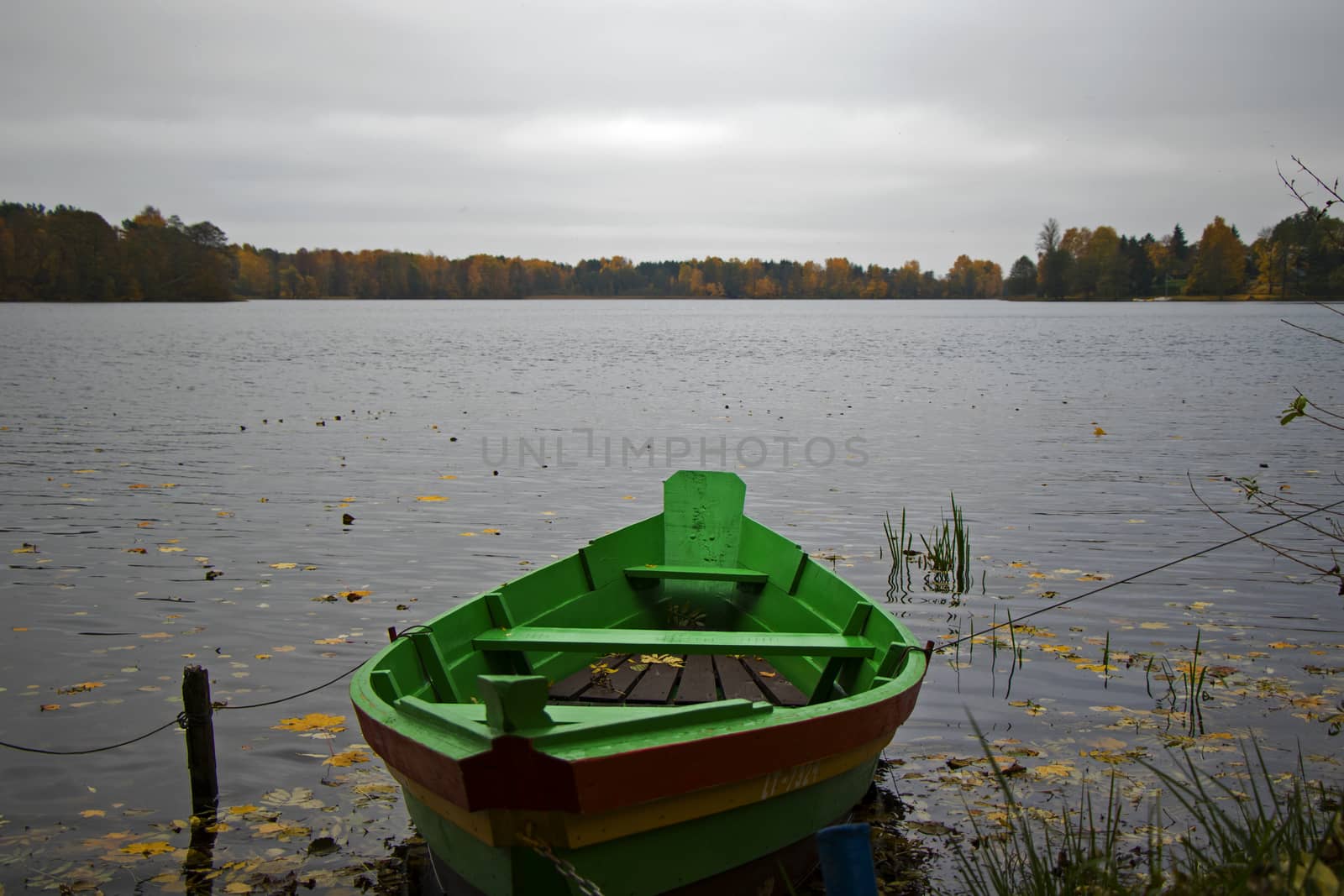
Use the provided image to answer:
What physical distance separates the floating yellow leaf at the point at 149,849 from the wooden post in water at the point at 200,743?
26 cm

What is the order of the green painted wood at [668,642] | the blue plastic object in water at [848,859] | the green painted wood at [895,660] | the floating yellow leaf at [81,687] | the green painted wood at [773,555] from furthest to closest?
the green painted wood at [773,555] → the floating yellow leaf at [81,687] → the green painted wood at [668,642] → the green painted wood at [895,660] → the blue plastic object in water at [848,859]

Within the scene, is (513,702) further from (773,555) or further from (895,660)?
(773,555)

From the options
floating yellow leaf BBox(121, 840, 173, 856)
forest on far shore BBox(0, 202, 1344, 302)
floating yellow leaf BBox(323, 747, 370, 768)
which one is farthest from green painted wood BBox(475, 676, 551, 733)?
forest on far shore BBox(0, 202, 1344, 302)

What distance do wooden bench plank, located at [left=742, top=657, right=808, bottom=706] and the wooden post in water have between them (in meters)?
3.18

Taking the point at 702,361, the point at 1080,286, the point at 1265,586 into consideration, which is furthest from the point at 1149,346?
the point at 1080,286

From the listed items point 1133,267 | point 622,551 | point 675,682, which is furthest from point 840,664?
point 1133,267

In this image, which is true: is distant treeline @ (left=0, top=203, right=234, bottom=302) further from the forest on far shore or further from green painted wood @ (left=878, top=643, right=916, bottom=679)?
green painted wood @ (left=878, top=643, right=916, bottom=679)

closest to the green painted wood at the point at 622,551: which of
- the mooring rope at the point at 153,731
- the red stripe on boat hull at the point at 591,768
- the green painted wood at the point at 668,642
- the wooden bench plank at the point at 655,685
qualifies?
the wooden bench plank at the point at 655,685

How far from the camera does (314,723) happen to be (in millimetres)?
6934

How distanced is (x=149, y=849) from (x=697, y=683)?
315cm

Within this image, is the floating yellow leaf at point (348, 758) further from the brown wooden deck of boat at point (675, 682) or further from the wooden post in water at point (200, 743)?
the brown wooden deck of boat at point (675, 682)

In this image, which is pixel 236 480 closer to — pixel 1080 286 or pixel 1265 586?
pixel 1265 586

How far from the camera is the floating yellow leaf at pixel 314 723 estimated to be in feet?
22.5

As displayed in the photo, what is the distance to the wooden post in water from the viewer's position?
5402mm
